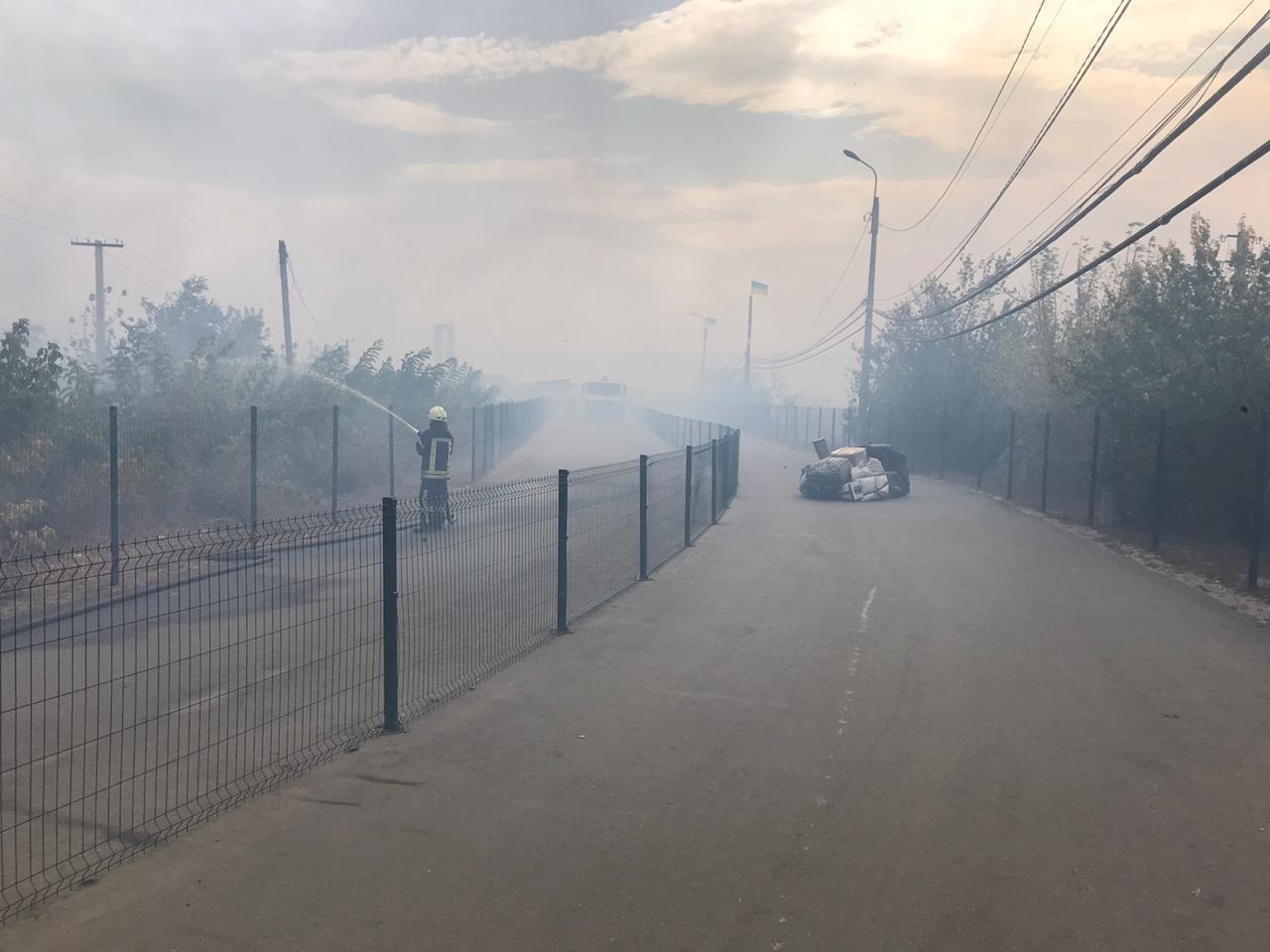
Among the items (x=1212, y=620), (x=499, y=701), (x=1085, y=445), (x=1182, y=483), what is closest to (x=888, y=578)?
(x=1212, y=620)

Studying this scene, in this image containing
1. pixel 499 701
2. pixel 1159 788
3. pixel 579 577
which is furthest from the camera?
pixel 579 577

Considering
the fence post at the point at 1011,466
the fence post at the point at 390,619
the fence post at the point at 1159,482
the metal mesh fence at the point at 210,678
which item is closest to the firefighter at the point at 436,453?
the metal mesh fence at the point at 210,678

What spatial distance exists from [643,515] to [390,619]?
6312 mm

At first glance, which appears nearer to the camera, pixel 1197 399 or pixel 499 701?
pixel 499 701

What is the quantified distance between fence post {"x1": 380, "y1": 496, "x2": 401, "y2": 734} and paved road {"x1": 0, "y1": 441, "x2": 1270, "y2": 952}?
0.66 feet

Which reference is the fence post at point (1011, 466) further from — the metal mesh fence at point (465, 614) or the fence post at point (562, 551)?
the fence post at point (562, 551)

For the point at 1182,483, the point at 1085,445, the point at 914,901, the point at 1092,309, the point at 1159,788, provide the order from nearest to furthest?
the point at 914,901
the point at 1159,788
the point at 1182,483
the point at 1085,445
the point at 1092,309

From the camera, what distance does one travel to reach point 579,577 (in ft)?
42.2

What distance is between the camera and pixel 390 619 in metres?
6.79

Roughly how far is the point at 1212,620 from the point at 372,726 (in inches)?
353

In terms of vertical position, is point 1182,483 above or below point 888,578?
above

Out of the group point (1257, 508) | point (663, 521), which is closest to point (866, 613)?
point (1257, 508)

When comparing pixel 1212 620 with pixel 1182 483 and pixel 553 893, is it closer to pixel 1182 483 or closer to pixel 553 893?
pixel 1182 483

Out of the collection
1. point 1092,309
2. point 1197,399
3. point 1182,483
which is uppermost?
point 1092,309
